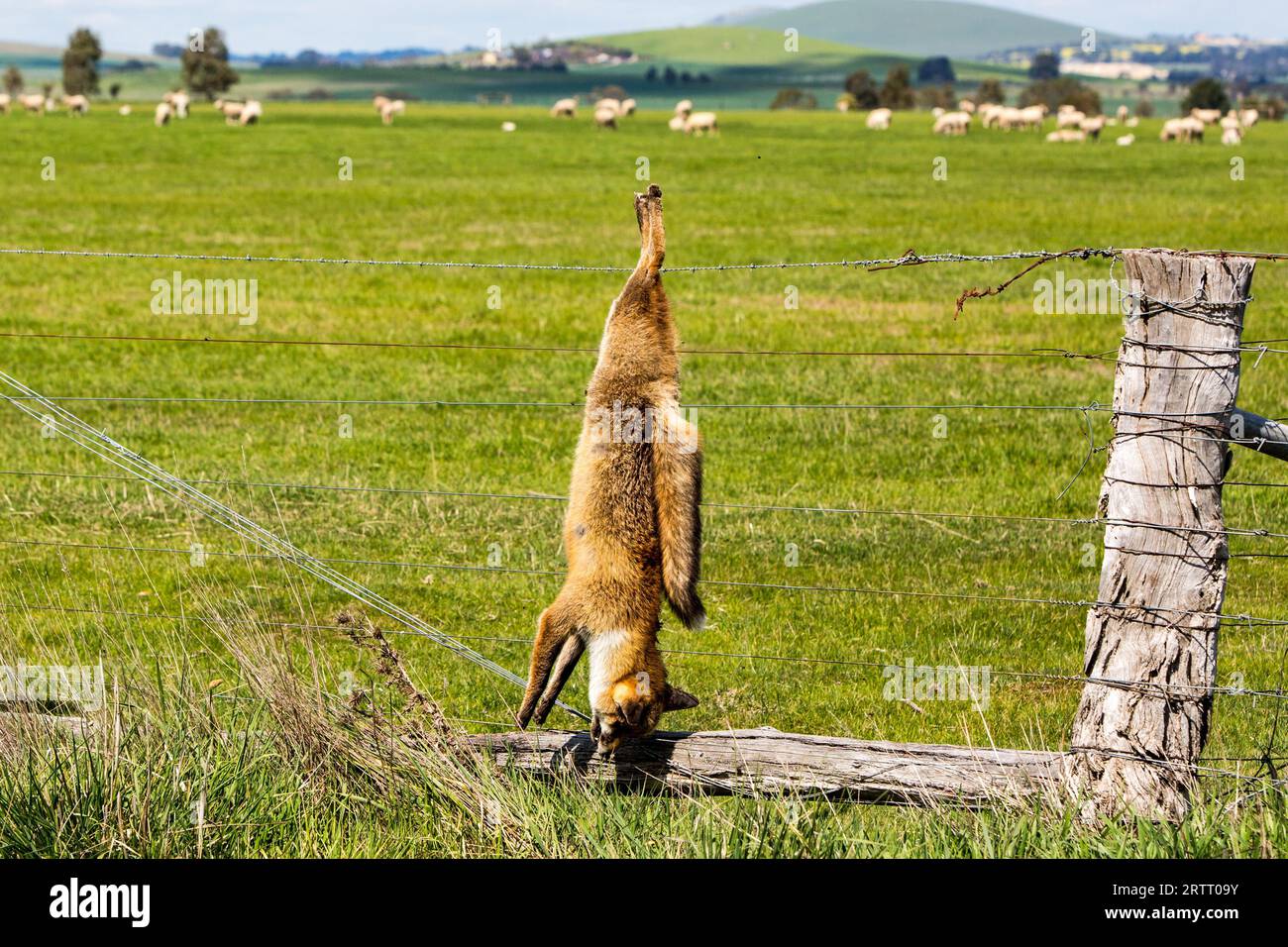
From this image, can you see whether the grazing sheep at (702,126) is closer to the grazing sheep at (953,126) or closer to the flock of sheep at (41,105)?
the grazing sheep at (953,126)

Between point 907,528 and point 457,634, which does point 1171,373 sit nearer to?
point 457,634

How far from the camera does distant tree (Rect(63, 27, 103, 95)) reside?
11525cm

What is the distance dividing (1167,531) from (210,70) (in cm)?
11976

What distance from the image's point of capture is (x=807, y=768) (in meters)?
4.83

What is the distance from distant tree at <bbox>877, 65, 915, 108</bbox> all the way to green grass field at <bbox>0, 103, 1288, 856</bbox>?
3482 inches

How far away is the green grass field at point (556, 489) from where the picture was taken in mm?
4703

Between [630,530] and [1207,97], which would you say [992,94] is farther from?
[630,530]

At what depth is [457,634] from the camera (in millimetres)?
7457

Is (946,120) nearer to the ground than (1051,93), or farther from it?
nearer to the ground

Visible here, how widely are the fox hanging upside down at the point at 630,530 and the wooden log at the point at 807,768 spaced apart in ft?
1.27

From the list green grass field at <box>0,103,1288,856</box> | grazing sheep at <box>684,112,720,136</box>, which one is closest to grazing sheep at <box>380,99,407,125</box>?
grazing sheep at <box>684,112,720,136</box>

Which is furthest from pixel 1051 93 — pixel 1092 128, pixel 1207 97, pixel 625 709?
pixel 625 709

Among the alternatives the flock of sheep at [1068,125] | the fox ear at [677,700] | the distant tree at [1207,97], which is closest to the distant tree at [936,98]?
the distant tree at [1207,97]
